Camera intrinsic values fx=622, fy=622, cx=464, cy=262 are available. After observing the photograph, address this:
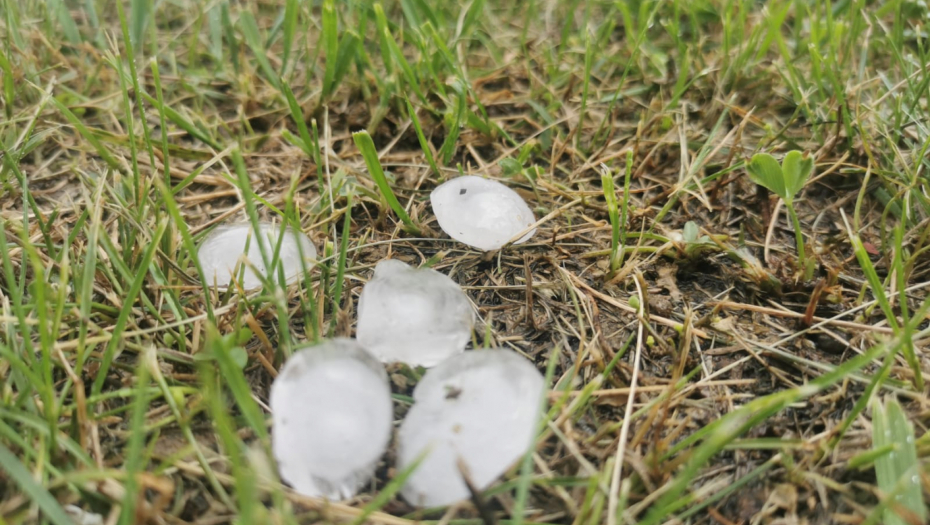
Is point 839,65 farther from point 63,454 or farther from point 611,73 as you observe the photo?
point 63,454

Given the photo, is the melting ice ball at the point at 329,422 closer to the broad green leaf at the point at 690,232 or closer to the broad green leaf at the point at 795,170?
the broad green leaf at the point at 690,232

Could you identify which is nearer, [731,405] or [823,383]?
[823,383]

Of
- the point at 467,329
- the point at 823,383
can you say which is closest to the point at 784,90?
the point at 823,383

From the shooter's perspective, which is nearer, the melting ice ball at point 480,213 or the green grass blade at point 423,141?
the melting ice ball at point 480,213

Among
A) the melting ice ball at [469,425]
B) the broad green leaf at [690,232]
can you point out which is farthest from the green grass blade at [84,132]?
the broad green leaf at [690,232]

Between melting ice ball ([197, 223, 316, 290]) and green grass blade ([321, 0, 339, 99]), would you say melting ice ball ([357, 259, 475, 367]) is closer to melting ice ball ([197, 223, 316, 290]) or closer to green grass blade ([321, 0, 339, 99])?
melting ice ball ([197, 223, 316, 290])
